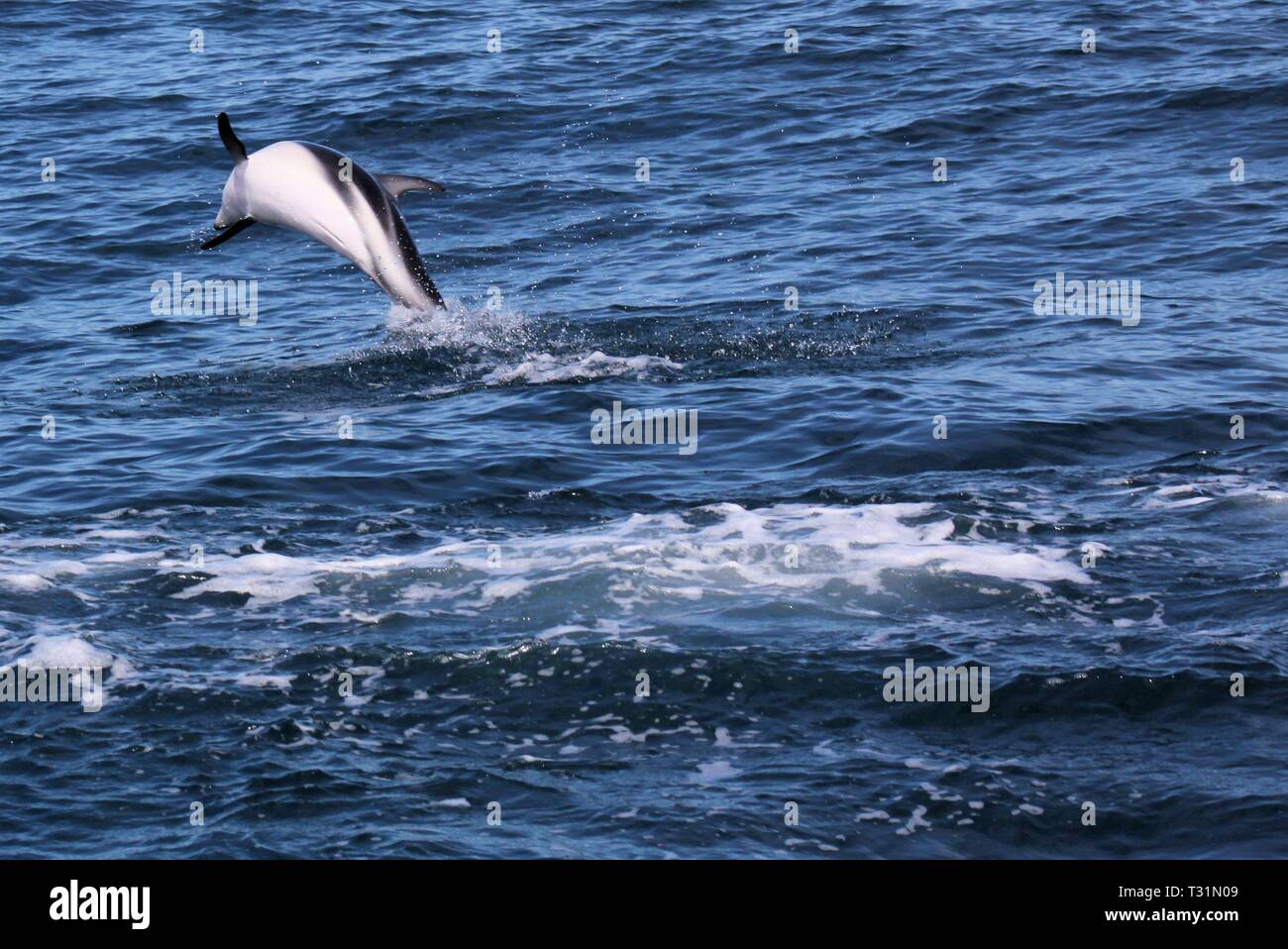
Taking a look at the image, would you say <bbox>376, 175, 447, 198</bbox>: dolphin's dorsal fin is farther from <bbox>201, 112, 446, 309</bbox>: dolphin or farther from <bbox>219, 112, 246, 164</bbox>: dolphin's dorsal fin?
<bbox>219, 112, 246, 164</bbox>: dolphin's dorsal fin

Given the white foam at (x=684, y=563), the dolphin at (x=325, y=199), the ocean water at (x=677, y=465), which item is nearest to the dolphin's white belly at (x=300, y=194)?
the dolphin at (x=325, y=199)

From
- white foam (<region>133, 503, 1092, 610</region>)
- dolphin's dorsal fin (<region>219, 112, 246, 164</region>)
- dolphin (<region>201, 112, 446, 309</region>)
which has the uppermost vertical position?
dolphin's dorsal fin (<region>219, 112, 246, 164</region>)

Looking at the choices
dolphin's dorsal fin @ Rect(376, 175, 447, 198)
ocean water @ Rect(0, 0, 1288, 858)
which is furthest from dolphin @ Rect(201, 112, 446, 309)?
ocean water @ Rect(0, 0, 1288, 858)

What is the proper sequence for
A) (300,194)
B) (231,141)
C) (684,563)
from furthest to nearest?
(300,194) → (231,141) → (684,563)

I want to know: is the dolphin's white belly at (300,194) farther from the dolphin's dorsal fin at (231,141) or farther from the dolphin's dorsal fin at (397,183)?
the dolphin's dorsal fin at (397,183)

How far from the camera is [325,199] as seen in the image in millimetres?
15195

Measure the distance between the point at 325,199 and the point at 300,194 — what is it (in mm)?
Answer: 207

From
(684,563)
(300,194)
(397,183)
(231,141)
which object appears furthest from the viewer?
(397,183)

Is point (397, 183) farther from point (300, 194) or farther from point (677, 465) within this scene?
point (677, 465)

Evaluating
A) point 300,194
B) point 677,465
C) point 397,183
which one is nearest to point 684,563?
point 677,465

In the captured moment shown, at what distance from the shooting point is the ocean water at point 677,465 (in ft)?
32.0

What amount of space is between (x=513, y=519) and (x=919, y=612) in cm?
349

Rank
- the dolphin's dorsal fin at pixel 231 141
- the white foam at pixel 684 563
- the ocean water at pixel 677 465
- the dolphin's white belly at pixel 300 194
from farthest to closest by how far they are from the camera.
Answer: the dolphin's white belly at pixel 300 194 → the dolphin's dorsal fin at pixel 231 141 → the white foam at pixel 684 563 → the ocean water at pixel 677 465

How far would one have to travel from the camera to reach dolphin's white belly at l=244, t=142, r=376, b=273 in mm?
15117
